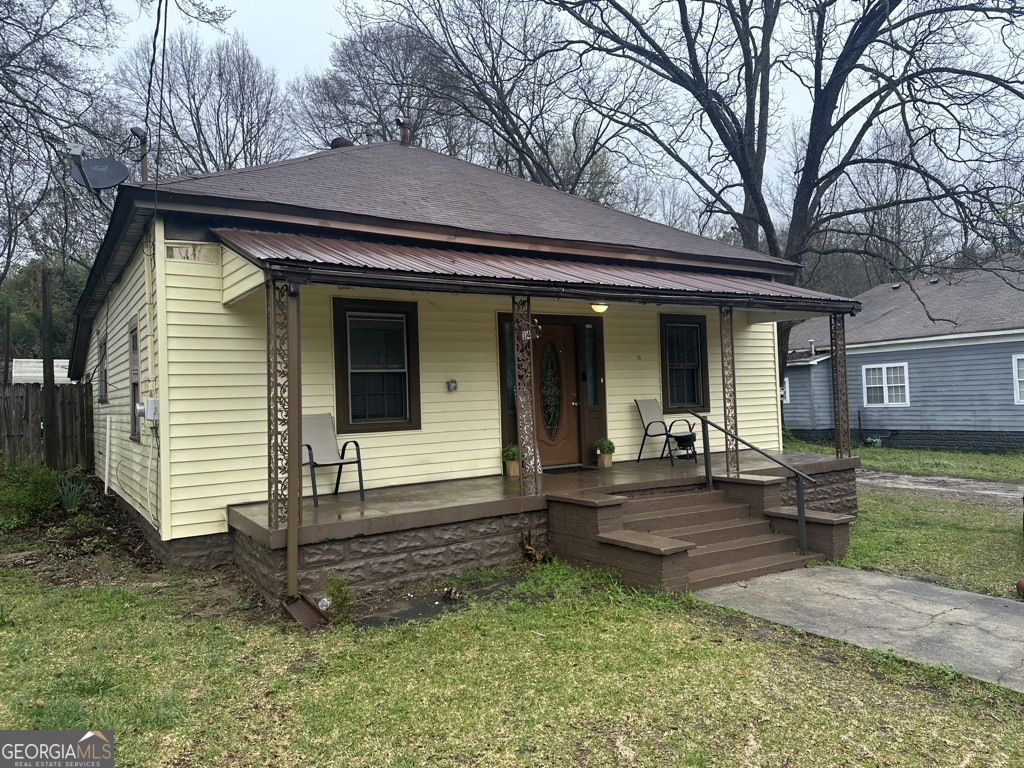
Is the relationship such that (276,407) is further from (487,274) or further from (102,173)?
(102,173)

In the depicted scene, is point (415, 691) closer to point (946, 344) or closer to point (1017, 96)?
point (1017, 96)

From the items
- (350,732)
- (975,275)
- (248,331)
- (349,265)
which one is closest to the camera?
(350,732)

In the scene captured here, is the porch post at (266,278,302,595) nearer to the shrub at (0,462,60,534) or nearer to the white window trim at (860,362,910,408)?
the shrub at (0,462,60,534)

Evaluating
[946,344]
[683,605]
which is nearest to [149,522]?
[683,605]

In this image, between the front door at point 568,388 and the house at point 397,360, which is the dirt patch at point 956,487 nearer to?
the house at point 397,360

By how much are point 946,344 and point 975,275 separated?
373 centimetres

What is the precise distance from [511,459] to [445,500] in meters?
1.77

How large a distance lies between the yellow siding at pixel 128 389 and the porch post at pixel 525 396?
3356 millimetres

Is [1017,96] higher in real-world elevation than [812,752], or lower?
higher

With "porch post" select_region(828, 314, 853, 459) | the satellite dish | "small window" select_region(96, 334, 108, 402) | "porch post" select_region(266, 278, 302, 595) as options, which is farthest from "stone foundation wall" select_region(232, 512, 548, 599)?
"small window" select_region(96, 334, 108, 402)

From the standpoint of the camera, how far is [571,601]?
527cm

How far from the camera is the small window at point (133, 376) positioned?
7932 mm

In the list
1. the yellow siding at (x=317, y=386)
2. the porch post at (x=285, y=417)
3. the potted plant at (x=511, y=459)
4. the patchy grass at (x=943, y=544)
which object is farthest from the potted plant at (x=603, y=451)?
the porch post at (x=285, y=417)

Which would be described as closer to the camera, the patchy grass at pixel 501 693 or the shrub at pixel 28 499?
the patchy grass at pixel 501 693
